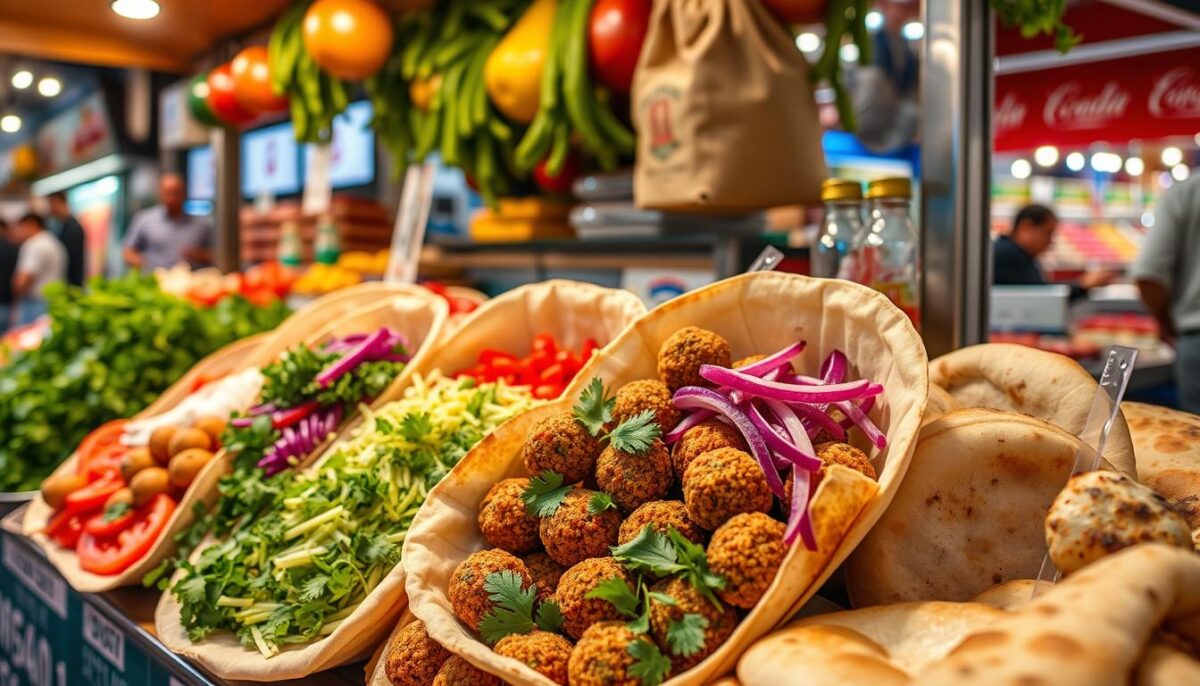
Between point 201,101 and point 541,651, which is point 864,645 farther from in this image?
point 201,101

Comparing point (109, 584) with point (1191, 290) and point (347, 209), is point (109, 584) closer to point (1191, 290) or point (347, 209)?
point (347, 209)

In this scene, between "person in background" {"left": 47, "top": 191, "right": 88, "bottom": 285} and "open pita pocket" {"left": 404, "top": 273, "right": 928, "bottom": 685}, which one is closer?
"open pita pocket" {"left": 404, "top": 273, "right": 928, "bottom": 685}

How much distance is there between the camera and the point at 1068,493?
99 centimetres

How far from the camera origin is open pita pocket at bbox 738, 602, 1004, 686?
887 millimetres

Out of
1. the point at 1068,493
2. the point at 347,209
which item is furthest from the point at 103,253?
the point at 1068,493

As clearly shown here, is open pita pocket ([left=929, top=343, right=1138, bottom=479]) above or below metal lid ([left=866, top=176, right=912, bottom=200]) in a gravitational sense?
below

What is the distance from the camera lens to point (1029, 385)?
140cm

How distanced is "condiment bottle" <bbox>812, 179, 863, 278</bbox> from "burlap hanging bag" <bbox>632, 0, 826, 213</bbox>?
0.63m

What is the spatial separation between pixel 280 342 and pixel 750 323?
5.37 ft

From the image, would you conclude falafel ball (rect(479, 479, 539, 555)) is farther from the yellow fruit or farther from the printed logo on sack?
the yellow fruit

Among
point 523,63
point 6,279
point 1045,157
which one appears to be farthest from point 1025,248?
point 6,279

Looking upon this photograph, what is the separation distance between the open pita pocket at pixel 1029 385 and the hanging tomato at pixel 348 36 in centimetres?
267

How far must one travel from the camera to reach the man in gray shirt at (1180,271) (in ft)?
12.9

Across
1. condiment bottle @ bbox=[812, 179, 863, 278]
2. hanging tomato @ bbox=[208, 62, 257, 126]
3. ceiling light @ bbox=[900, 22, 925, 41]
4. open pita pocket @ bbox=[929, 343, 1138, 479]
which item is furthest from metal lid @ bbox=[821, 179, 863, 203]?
ceiling light @ bbox=[900, 22, 925, 41]
